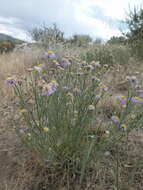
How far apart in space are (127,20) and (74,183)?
6.64 meters

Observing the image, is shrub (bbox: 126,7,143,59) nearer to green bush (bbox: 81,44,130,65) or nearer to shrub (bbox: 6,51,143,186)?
green bush (bbox: 81,44,130,65)

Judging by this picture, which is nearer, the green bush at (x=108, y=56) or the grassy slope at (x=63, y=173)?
the grassy slope at (x=63, y=173)

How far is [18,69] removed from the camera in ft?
12.8

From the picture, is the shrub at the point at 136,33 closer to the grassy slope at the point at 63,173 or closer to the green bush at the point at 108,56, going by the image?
the green bush at the point at 108,56

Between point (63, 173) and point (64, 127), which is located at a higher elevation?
point (64, 127)

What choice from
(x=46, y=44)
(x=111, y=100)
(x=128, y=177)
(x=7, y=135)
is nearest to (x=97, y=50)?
(x=46, y=44)

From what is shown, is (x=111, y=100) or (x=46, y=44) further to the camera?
(x=46, y=44)

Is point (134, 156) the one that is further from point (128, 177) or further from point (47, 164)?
point (47, 164)

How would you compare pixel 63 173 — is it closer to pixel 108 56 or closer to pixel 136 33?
pixel 108 56

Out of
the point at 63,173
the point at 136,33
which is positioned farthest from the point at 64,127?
the point at 136,33

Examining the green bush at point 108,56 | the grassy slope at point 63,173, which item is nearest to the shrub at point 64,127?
the grassy slope at point 63,173

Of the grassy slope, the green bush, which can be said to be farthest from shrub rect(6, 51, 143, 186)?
the green bush

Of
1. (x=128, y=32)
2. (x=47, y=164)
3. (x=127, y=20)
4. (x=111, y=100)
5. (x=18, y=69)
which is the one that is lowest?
(x=47, y=164)

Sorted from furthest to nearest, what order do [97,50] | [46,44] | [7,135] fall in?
[46,44]
[97,50]
[7,135]
